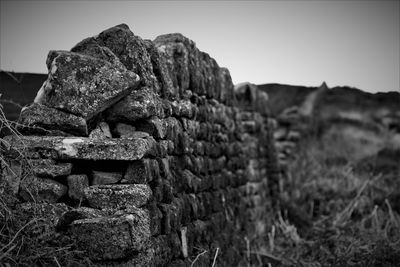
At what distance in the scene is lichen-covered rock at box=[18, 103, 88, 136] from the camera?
2965mm

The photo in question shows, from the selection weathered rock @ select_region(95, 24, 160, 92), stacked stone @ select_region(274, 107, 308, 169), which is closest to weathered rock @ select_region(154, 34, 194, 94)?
weathered rock @ select_region(95, 24, 160, 92)

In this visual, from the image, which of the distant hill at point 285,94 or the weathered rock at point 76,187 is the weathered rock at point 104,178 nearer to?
the weathered rock at point 76,187

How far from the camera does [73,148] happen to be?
288 centimetres

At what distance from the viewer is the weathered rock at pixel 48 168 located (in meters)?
2.85

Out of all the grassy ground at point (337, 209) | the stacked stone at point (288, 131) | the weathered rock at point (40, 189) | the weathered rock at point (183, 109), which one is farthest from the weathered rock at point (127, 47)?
the stacked stone at point (288, 131)

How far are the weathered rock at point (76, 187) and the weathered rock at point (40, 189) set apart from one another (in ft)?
0.23

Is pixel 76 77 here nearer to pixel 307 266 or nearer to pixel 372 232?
pixel 307 266

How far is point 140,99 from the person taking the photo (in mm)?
3244

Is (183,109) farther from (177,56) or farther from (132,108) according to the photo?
(132,108)

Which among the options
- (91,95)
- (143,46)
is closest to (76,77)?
(91,95)

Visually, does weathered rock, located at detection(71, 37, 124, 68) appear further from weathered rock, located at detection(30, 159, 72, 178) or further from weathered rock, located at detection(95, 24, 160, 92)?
weathered rock, located at detection(30, 159, 72, 178)

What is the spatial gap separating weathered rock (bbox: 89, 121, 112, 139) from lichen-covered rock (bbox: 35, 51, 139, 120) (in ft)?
0.31

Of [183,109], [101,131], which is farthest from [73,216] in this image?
[183,109]

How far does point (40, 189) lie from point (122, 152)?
475 millimetres
